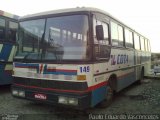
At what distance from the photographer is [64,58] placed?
224 inches

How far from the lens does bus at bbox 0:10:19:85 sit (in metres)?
8.91

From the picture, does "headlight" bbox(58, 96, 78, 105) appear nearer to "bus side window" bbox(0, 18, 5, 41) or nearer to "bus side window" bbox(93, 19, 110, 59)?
"bus side window" bbox(93, 19, 110, 59)

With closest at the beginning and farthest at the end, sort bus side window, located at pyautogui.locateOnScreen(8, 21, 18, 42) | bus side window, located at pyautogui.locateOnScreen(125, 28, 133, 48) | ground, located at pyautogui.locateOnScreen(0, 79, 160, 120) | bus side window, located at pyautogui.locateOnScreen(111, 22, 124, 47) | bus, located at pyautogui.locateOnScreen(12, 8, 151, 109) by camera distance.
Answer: bus, located at pyautogui.locateOnScreen(12, 8, 151, 109) → ground, located at pyautogui.locateOnScreen(0, 79, 160, 120) → bus side window, located at pyautogui.locateOnScreen(111, 22, 124, 47) → bus side window, located at pyautogui.locateOnScreen(8, 21, 18, 42) → bus side window, located at pyautogui.locateOnScreen(125, 28, 133, 48)

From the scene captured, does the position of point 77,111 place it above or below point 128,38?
below

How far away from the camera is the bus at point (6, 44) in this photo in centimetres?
891

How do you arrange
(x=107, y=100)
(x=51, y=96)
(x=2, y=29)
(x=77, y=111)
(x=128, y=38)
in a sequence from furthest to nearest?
(x=128, y=38) < (x=2, y=29) < (x=107, y=100) < (x=77, y=111) < (x=51, y=96)

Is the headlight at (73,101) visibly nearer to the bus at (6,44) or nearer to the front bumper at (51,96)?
the front bumper at (51,96)

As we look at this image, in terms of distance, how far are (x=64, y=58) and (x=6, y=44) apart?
4.28m

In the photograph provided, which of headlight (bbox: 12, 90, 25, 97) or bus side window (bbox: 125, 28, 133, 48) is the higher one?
bus side window (bbox: 125, 28, 133, 48)

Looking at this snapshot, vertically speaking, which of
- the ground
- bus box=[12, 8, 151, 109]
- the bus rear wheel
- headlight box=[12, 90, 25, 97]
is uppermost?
bus box=[12, 8, 151, 109]

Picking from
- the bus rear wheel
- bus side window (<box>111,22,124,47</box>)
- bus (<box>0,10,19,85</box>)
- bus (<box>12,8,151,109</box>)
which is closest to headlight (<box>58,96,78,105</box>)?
bus (<box>12,8,151,109</box>)

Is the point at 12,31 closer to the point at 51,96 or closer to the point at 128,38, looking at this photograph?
the point at 51,96

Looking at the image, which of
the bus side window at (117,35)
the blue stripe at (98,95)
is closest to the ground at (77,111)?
the blue stripe at (98,95)

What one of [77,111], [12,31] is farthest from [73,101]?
[12,31]
